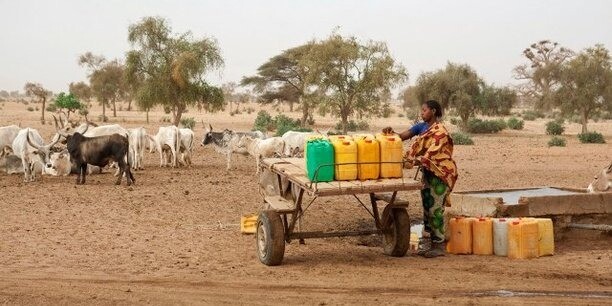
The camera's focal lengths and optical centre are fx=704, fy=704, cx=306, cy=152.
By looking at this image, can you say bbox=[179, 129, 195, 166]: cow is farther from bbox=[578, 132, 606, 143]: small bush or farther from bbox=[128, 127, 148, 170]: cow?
bbox=[578, 132, 606, 143]: small bush

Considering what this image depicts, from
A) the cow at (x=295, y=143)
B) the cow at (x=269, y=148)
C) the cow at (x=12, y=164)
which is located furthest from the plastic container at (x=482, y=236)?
the cow at (x=12, y=164)

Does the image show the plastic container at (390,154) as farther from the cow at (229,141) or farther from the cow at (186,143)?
the cow at (186,143)

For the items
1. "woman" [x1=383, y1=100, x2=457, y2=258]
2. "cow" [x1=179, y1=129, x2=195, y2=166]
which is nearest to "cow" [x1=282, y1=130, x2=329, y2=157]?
"cow" [x1=179, y1=129, x2=195, y2=166]

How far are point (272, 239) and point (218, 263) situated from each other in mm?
833

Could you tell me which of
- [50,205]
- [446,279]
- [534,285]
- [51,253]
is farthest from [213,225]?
[534,285]

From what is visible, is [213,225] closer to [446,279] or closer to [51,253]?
[51,253]

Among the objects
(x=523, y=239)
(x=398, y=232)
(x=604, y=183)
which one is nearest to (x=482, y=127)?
(x=604, y=183)

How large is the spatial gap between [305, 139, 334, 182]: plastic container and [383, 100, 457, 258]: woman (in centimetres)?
96

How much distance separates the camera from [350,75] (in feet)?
114

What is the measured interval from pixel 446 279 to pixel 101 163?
1126cm

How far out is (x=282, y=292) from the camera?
7219 millimetres

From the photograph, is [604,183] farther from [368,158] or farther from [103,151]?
[103,151]

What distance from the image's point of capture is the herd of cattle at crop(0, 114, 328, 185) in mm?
16703

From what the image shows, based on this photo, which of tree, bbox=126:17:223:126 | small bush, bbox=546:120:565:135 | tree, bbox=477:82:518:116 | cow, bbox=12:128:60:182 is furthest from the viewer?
tree, bbox=477:82:518:116
